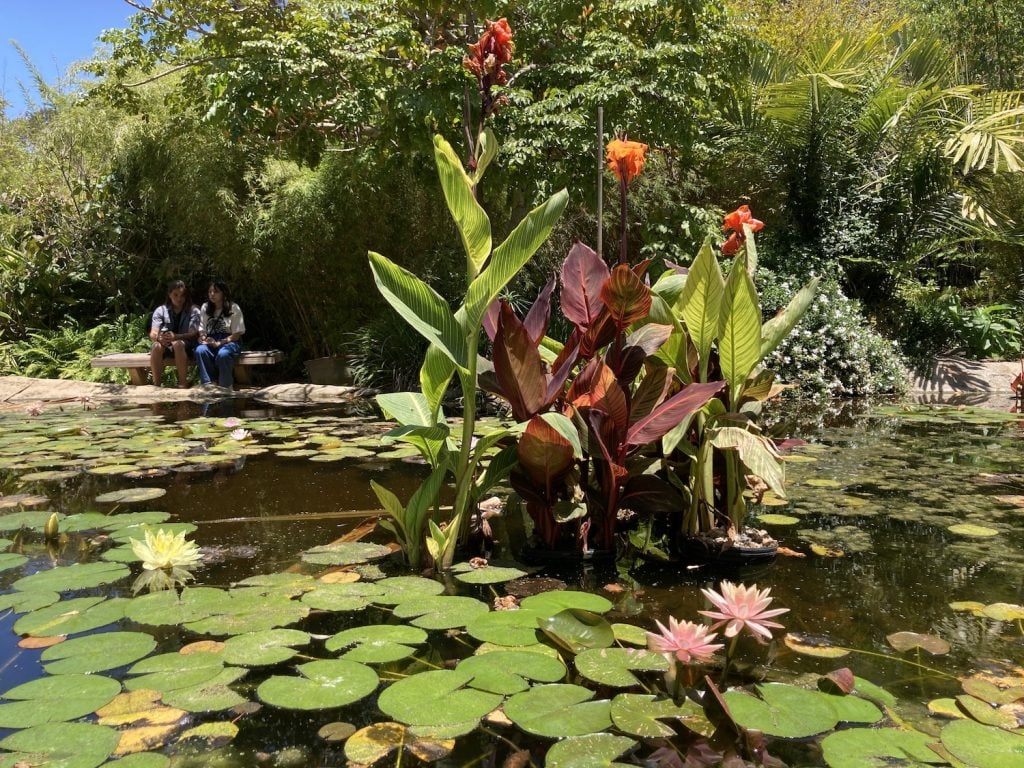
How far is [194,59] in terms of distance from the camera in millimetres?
6484

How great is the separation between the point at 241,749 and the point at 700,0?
241 inches

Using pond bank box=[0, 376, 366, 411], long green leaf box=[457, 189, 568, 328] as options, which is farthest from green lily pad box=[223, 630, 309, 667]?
pond bank box=[0, 376, 366, 411]

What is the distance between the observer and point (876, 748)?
115cm

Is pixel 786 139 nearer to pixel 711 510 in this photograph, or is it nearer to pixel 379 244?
pixel 379 244

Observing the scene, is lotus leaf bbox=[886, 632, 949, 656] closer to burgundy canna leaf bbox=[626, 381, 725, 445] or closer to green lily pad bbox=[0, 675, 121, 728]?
burgundy canna leaf bbox=[626, 381, 725, 445]

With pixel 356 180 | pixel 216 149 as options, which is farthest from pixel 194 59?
pixel 356 180

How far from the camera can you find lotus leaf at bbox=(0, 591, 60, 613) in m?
1.78

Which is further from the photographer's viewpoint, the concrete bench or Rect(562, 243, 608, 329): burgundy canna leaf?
the concrete bench

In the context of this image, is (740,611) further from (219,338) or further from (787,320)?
(219,338)

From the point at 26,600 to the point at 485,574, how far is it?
3.52 ft

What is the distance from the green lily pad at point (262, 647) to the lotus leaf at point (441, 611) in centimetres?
23

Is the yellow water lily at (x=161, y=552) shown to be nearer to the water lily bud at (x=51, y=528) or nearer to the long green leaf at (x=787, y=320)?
the water lily bud at (x=51, y=528)

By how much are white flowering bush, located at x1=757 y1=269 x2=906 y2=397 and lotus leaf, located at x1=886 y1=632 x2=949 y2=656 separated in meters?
4.54

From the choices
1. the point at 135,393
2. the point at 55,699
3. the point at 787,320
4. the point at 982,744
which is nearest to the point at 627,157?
the point at 787,320
